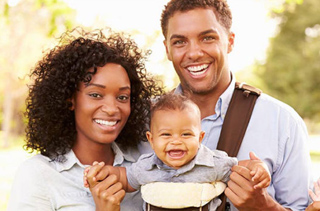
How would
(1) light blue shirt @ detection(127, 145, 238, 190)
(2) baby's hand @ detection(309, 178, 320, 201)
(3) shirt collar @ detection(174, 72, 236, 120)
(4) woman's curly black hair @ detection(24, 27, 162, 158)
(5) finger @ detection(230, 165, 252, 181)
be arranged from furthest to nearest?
1. (3) shirt collar @ detection(174, 72, 236, 120)
2. (4) woman's curly black hair @ detection(24, 27, 162, 158)
3. (2) baby's hand @ detection(309, 178, 320, 201)
4. (1) light blue shirt @ detection(127, 145, 238, 190)
5. (5) finger @ detection(230, 165, 252, 181)

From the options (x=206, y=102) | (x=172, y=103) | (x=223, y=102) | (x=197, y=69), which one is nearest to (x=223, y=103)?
(x=223, y=102)

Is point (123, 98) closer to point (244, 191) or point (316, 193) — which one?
point (244, 191)

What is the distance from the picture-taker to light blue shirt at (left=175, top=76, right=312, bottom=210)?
3545 mm

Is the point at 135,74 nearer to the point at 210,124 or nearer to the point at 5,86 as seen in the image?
the point at 210,124

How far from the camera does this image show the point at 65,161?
3.38m

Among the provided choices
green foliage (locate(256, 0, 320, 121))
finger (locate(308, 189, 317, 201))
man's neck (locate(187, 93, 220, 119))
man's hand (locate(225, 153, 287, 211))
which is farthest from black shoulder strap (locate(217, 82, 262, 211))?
green foliage (locate(256, 0, 320, 121))

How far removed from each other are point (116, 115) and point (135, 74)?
0.44 metres

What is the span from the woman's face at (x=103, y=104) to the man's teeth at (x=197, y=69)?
75 centimetres

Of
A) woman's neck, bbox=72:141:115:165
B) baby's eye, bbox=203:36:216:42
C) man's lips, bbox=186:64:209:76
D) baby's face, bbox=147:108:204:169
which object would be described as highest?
baby's eye, bbox=203:36:216:42

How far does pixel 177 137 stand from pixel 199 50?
41.3 inches

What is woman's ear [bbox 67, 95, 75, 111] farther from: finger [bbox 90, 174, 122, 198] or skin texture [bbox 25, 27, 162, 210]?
finger [bbox 90, 174, 122, 198]

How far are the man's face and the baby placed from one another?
0.76m

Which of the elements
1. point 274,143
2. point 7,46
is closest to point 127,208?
point 274,143

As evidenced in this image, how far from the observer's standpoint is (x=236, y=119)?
362cm
